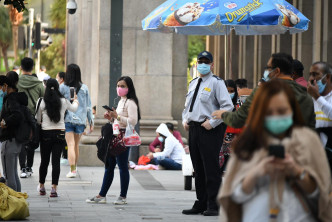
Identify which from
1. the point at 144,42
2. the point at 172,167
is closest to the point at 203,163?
the point at 172,167

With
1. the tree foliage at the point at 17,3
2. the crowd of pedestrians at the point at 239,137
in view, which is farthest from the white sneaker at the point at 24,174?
the tree foliage at the point at 17,3

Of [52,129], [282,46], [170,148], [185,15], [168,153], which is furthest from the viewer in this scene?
[282,46]

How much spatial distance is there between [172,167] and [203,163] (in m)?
7.31

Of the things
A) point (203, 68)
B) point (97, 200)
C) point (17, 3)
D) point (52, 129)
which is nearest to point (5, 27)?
point (52, 129)

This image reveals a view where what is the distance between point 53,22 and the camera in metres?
84.7

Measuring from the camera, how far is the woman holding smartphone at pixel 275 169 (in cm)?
477

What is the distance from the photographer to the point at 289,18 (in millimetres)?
12125

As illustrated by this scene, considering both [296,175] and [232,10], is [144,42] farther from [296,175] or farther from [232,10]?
[296,175]

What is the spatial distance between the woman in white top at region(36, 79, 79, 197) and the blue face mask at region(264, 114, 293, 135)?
8.15 metres

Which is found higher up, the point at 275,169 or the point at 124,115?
the point at 275,169

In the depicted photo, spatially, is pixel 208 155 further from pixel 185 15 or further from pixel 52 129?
pixel 52 129

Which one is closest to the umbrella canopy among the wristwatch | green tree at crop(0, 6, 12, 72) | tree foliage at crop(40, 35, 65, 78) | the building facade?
the building facade

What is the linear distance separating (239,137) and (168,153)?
13062 mm

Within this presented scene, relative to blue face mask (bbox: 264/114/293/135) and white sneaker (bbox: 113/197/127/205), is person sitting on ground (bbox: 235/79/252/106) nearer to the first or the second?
white sneaker (bbox: 113/197/127/205)
